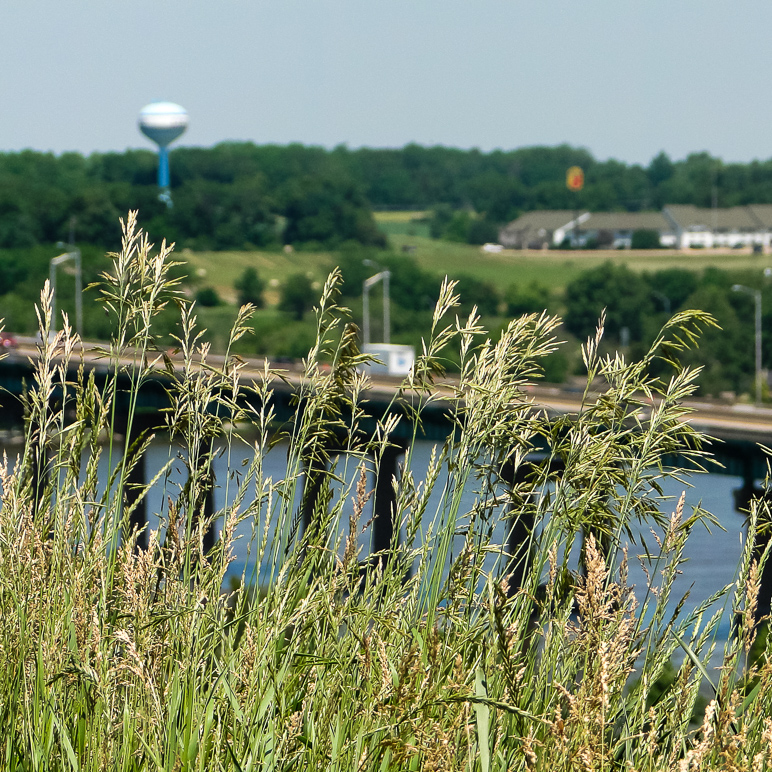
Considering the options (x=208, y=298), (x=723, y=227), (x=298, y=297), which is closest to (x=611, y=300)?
(x=298, y=297)

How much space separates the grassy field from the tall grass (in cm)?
10406

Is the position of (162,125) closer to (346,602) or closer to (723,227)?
(723,227)

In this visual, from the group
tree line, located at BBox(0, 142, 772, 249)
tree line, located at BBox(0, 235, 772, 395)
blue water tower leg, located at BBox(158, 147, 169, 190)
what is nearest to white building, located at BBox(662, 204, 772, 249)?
tree line, located at BBox(0, 142, 772, 249)

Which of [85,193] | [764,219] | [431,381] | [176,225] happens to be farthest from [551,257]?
[431,381]

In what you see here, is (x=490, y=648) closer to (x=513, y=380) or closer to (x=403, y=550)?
(x=403, y=550)

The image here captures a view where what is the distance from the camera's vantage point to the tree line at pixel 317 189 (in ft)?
411

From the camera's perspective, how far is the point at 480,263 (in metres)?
126

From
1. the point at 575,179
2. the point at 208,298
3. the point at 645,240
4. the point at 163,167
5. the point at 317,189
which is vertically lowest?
the point at 208,298

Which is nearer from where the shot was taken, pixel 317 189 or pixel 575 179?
pixel 317 189

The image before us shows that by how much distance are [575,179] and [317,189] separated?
38.9m

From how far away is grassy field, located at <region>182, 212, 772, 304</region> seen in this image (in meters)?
115

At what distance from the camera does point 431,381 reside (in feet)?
10.1

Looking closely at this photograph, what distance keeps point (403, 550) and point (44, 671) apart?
0.93 metres

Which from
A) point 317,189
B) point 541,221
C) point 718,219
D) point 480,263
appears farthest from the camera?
point 541,221
